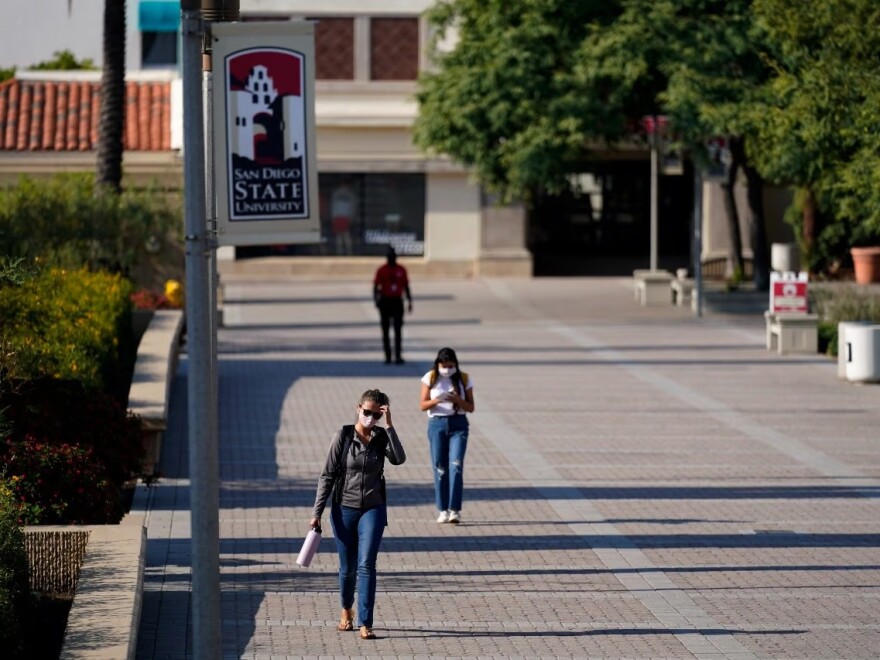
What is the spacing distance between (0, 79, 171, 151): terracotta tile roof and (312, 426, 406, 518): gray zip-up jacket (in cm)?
2511

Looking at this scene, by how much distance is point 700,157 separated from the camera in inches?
1273

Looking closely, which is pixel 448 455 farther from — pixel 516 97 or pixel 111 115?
pixel 516 97

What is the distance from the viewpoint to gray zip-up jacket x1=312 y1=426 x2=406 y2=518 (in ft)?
33.8

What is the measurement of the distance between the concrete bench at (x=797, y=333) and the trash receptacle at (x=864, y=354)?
11.3 ft

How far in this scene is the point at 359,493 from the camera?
33.8ft

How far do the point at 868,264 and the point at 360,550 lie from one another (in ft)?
106

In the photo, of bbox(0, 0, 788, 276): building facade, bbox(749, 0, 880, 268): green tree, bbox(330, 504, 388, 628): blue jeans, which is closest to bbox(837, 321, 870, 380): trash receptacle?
bbox(749, 0, 880, 268): green tree

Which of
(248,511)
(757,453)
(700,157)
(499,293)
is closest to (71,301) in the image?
(248,511)

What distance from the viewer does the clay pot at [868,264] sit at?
4041 centimetres

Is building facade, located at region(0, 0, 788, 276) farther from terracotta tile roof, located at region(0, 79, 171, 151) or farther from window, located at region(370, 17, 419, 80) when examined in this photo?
terracotta tile roof, located at region(0, 79, 171, 151)

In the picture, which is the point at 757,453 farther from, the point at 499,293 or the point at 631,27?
the point at 499,293

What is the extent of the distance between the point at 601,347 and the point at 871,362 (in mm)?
6185

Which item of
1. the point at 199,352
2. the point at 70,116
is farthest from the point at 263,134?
the point at 70,116

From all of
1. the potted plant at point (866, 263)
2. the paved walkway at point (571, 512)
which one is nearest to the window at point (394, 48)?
the potted plant at point (866, 263)
